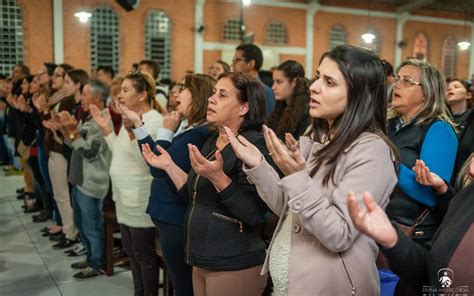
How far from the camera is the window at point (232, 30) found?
13914mm

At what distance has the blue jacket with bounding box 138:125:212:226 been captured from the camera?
2471 millimetres

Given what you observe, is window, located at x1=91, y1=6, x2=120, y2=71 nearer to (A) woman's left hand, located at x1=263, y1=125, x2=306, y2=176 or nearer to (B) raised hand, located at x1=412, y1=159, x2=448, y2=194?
(B) raised hand, located at x1=412, y1=159, x2=448, y2=194

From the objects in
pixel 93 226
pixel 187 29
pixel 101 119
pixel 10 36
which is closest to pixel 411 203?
pixel 101 119

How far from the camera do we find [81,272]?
378 cm

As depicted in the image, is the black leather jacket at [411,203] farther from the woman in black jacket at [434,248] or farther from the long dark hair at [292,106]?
the long dark hair at [292,106]

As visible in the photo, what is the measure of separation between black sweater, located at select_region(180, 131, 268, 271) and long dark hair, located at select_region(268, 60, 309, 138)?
1.16 m

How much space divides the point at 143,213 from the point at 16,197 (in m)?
4.38

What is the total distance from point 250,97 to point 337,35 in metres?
14.4

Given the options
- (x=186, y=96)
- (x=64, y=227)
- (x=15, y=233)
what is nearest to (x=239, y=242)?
(x=186, y=96)

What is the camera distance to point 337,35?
15750 millimetres

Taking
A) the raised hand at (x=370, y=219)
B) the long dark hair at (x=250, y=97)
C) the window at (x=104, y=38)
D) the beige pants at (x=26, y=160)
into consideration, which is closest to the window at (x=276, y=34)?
the window at (x=104, y=38)

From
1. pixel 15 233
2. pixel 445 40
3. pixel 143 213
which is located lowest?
pixel 15 233

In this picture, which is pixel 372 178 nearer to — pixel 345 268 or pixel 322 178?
pixel 322 178

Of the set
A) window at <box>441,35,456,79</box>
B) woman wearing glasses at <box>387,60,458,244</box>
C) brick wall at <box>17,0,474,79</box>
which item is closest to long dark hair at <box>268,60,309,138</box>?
woman wearing glasses at <box>387,60,458,244</box>
